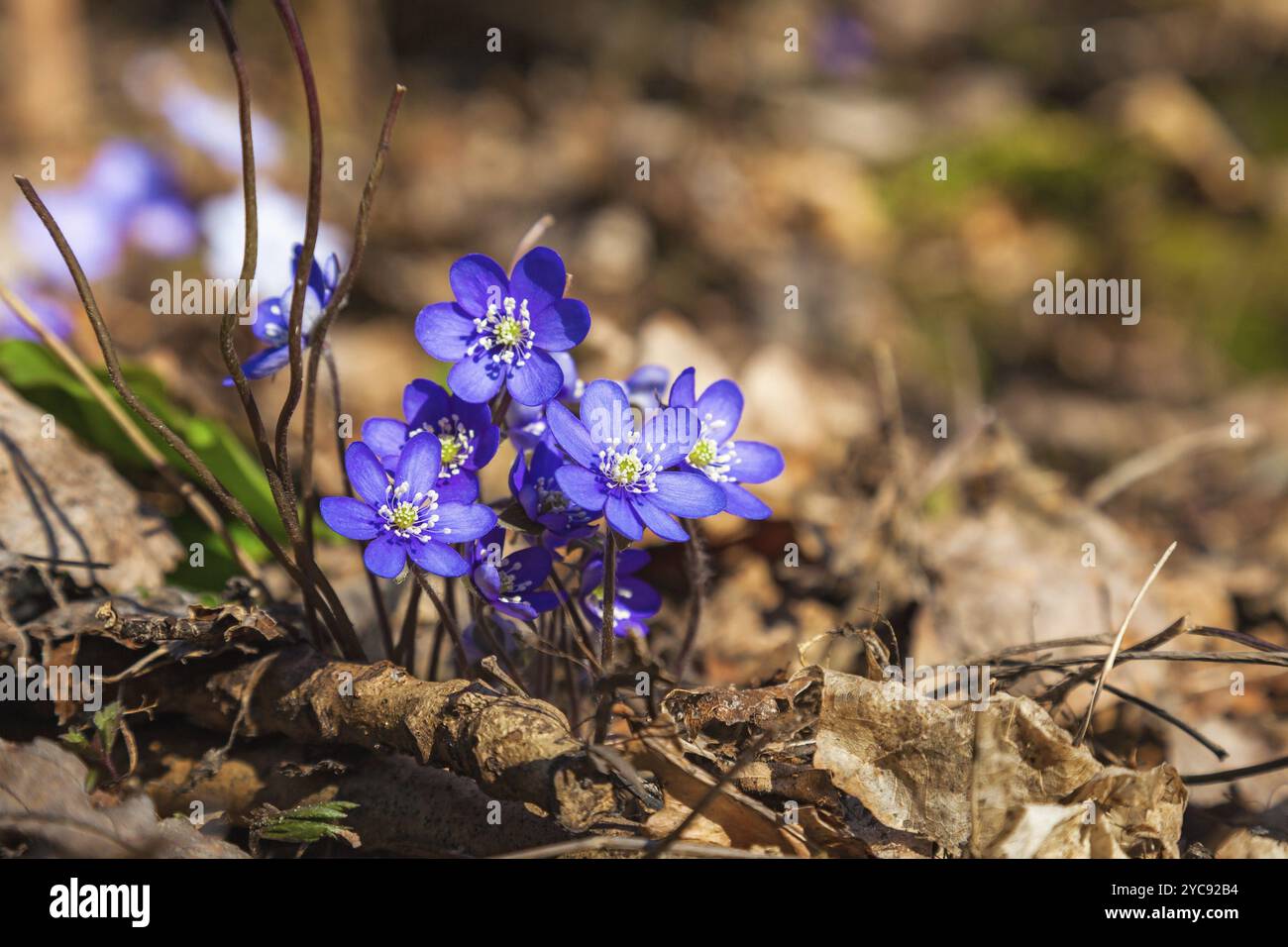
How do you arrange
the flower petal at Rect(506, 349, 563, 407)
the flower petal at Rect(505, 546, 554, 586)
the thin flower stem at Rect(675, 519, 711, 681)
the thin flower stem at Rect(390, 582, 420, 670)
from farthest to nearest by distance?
the thin flower stem at Rect(675, 519, 711, 681) → the thin flower stem at Rect(390, 582, 420, 670) → the flower petal at Rect(505, 546, 554, 586) → the flower petal at Rect(506, 349, 563, 407)

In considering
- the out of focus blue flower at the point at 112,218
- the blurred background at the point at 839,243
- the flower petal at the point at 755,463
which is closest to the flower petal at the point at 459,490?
the flower petal at the point at 755,463

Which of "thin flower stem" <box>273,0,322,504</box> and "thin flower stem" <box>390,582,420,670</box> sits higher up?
"thin flower stem" <box>273,0,322,504</box>

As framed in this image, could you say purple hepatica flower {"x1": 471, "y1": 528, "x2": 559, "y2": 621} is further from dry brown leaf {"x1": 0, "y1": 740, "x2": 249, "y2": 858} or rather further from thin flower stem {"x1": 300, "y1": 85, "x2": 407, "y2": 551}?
dry brown leaf {"x1": 0, "y1": 740, "x2": 249, "y2": 858}

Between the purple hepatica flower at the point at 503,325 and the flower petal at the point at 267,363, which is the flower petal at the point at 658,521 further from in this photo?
the flower petal at the point at 267,363

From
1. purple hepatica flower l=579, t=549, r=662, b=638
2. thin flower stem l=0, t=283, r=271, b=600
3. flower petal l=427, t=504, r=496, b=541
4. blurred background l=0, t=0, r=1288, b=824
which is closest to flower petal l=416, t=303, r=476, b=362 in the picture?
flower petal l=427, t=504, r=496, b=541

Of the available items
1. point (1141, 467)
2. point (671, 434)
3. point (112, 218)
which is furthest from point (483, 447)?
point (112, 218)

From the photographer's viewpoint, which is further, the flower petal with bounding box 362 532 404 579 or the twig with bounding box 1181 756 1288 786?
the twig with bounding box 1181 756 1288 786

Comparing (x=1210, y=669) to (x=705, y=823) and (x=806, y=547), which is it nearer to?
(x=806, y=547)

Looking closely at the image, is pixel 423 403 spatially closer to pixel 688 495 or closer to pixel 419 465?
pixel 419 465
